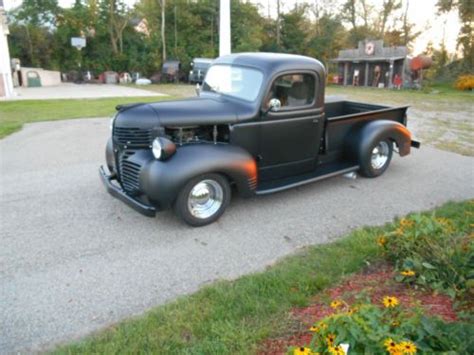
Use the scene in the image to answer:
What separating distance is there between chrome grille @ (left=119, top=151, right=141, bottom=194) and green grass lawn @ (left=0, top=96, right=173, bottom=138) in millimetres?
6316

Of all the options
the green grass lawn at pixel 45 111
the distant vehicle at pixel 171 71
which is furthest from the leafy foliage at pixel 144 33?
the green grass lawn at pixel 45 111

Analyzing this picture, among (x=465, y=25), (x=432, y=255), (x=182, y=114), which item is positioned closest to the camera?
(x=432, y=255)

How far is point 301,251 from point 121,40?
31103 mm

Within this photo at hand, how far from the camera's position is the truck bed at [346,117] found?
5.42m

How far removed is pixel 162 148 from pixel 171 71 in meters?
26.3

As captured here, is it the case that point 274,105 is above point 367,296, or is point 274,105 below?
above

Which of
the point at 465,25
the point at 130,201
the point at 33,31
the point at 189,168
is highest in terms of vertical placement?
the point at 465,25

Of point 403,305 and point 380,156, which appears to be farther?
point 380,156

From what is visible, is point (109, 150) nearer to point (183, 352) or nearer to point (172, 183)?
point (172, 183)

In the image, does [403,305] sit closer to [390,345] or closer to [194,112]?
[390,345]

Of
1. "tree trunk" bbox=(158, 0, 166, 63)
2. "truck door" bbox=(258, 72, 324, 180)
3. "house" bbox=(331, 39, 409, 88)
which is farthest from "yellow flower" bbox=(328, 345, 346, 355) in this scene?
"tree trunk" bbox=(158, 0, 166, 63)

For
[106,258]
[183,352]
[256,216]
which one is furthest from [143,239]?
[183,352]

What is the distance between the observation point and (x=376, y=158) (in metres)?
6.07

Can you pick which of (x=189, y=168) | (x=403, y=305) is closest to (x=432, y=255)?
(x=403, y=305)
